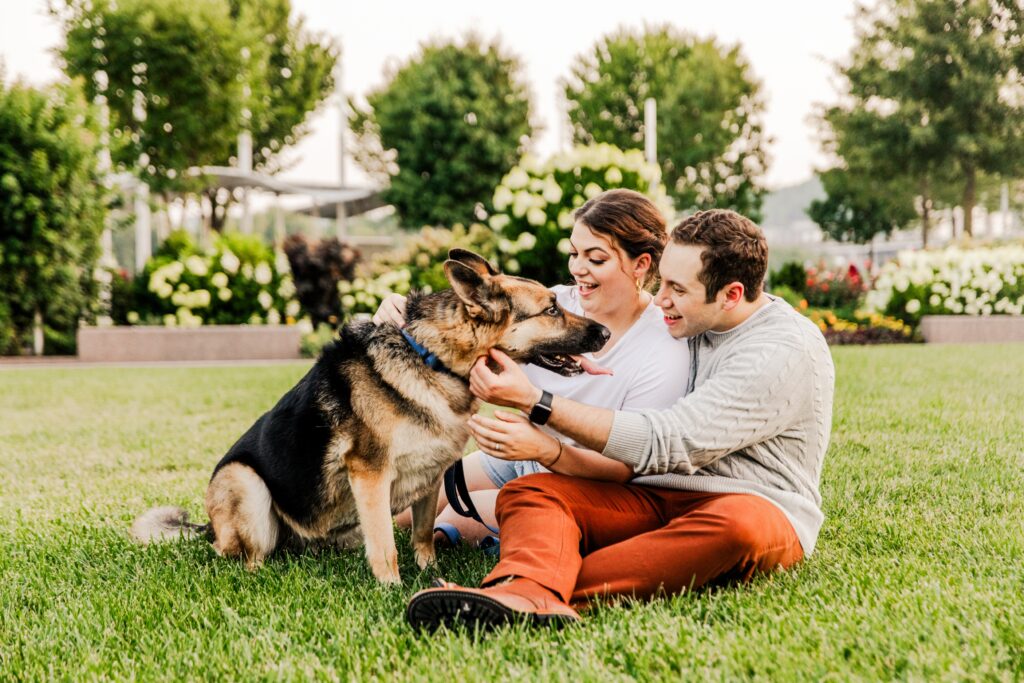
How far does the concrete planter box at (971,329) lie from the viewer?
44.7 feet

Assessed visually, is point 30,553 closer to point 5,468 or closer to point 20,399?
point 5,468

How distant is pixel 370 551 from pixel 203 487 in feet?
7.78

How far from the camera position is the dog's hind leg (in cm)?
341

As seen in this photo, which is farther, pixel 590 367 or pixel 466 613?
pixel 590 367

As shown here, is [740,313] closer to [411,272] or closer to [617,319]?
[617,319]

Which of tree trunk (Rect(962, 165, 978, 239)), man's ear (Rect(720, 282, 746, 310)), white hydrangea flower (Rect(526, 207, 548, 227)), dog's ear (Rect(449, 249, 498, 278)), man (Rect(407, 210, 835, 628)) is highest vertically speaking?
tree trunk (Rect(962, 165, 978, 239))

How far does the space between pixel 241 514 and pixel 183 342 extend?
1052 centimetres

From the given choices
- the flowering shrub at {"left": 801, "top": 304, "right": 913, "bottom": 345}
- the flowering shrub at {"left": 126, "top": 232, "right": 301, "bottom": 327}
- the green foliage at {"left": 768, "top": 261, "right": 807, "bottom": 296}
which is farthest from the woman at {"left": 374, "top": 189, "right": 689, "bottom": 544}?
the green foliage at {"left": 768, "top": 261, "right": 807, "bottom": 296}

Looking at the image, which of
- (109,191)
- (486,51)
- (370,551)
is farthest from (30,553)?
(486,51)

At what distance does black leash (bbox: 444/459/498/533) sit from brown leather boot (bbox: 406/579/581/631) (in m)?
1.11

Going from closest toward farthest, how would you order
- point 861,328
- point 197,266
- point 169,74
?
point 197,266
point 861,328
point 169,74

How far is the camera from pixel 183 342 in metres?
13.0

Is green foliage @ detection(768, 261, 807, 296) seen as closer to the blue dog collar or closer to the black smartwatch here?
the blue dog collar

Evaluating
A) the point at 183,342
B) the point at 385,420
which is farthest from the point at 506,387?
the point at 183,342
